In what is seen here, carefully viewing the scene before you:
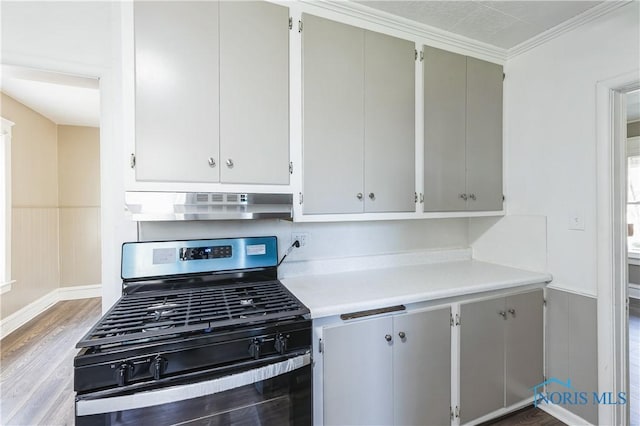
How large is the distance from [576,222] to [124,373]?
2455 mm

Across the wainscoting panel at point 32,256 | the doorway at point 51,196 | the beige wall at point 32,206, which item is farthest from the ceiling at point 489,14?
the wainscoting panel at point 32,256

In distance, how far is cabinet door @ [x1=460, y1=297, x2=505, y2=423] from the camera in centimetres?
173

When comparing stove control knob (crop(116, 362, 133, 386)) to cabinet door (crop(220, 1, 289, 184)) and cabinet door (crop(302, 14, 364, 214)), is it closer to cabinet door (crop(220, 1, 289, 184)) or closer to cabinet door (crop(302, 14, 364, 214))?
cabinet door (crop(220, 1, 289, 184))

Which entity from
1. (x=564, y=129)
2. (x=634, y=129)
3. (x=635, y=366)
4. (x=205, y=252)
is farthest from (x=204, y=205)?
(x=634, y=129)

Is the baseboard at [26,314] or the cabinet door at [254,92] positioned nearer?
the cabinet door at [254,92]

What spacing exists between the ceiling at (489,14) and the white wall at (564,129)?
6.7 inches

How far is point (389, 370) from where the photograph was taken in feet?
5.01

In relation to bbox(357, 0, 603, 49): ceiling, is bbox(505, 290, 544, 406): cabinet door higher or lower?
lower

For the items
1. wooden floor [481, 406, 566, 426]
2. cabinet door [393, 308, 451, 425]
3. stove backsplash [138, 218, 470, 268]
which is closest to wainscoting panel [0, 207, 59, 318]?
stove backsplash [138, 218, 470, 268]

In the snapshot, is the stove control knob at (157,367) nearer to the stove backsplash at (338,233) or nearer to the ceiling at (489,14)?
the stove backsplash at (338,233)

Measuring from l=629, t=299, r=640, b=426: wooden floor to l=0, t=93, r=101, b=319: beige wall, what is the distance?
5621 millimetres

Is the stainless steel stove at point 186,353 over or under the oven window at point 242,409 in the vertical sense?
over

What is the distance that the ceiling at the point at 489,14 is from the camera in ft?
5.54

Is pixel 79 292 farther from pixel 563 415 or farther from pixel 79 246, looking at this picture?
pixel 563 415
